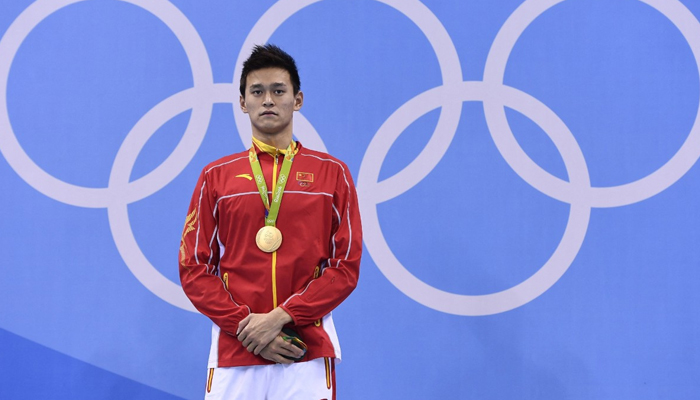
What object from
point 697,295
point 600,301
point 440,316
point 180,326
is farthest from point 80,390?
point 697,295

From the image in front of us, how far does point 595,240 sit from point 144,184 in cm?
238

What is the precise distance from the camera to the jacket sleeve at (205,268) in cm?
242

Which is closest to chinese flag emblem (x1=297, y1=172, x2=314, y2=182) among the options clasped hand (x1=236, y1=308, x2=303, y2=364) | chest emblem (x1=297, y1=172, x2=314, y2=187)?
chest emblem (x1=297, y1=172, x2=314, y2=187)

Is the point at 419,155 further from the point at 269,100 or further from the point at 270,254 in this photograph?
the point at 270,254

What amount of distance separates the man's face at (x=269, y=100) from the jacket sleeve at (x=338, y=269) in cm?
30

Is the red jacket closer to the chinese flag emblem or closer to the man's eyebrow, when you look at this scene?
the chinese flag emblem

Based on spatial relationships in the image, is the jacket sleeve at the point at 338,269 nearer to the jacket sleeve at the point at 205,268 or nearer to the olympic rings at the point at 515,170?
the jacket sleeve at the point at 205,268

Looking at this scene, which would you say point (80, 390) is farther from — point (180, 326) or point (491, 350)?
point (491, 350)

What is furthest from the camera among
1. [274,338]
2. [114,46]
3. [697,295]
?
[114,46]

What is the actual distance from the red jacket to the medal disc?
2cm

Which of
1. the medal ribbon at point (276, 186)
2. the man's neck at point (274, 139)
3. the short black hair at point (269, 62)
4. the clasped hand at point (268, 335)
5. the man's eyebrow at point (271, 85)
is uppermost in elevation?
the short black hair at point (269, 62)

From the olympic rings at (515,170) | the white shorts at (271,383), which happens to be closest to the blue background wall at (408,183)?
the olympic rings at (515,170)

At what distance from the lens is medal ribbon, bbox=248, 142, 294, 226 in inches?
100

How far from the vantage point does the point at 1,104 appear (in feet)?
12.8
